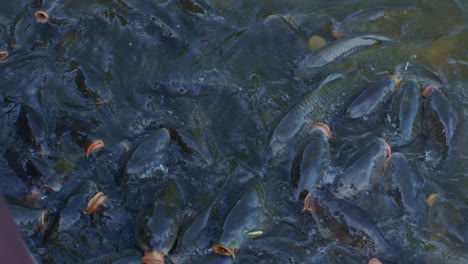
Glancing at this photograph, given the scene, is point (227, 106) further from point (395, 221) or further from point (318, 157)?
point (395, 221)

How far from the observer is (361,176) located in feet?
11.5

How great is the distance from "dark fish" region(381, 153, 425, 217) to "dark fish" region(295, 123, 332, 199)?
15.9 inches

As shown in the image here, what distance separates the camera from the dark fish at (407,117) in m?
3.83

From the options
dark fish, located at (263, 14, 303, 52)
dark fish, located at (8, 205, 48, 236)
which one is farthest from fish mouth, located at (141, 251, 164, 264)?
dark fish, located at (263, 14, 303, 52)

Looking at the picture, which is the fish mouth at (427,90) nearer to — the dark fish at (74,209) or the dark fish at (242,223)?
the dark fish at (242,223)

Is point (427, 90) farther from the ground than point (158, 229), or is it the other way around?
point (427, 90)

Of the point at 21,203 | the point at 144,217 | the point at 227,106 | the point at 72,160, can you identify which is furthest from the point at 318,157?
the point at 21,203

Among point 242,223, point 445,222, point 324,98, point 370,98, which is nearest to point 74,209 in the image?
point 242,223

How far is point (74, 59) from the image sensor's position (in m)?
4.28

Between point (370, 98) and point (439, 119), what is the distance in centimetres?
49

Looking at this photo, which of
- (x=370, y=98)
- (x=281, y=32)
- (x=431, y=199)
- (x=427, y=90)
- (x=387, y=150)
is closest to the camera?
(x=431, y=199)

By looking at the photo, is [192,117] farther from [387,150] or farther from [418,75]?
[418,75]

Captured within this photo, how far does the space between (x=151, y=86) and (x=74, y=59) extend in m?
0.65

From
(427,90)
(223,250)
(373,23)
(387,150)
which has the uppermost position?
(373,23)
